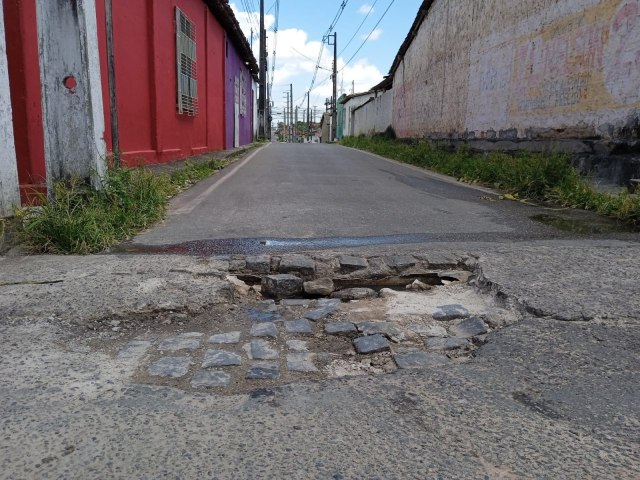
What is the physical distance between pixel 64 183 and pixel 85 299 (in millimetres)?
2132

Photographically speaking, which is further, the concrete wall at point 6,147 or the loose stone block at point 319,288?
the concrete wall at point 6,147

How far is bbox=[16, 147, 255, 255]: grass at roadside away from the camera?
421 cm

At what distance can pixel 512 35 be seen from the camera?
33.2ft

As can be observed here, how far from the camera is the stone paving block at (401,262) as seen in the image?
3.90 m

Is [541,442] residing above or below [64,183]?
below

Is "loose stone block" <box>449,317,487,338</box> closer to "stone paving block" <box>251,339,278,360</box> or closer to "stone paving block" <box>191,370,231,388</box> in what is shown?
"stone paving block" <box>251,339,278,360</box>

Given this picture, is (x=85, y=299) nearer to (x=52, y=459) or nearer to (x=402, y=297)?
(x=52, y=459)

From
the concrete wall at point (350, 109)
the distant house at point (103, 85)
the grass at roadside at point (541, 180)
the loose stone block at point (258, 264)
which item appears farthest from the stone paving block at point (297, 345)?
the concrete wall at point (350, 109)

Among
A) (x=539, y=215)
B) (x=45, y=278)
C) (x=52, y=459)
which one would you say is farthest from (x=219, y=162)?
(x=52, y=459)

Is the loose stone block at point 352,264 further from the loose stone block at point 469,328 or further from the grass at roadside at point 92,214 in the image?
the grass at roadside at point 92,214

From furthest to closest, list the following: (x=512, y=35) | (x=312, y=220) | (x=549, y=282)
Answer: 1. (x=512, y=35)
2. (x=312, y=220)
3. (x=549, y=282)

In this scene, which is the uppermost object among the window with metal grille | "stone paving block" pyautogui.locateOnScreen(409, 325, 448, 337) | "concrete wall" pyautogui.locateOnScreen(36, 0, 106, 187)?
the window with metal grille

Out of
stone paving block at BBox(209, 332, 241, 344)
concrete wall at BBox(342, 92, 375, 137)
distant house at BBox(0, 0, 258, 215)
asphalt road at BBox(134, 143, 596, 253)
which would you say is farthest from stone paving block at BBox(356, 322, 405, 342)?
concrete wall at BBox(342, 92, 375, 137)

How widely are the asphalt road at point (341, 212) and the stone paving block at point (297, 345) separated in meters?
1.97
